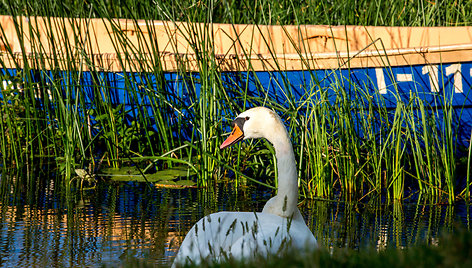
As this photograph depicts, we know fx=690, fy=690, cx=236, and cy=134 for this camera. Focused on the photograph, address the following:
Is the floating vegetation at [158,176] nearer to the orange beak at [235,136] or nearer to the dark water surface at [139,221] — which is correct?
the dark water surface at [139,221]

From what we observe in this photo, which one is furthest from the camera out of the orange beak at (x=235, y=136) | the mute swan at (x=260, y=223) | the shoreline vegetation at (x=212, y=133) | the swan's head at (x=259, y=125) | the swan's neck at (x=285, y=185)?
the shoreline vegetation at (x=212, y=133)

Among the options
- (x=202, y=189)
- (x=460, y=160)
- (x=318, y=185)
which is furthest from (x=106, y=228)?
(x=460, y=160)

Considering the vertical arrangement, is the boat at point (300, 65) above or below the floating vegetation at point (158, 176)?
above

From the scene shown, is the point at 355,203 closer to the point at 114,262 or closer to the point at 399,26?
the point at 114,262

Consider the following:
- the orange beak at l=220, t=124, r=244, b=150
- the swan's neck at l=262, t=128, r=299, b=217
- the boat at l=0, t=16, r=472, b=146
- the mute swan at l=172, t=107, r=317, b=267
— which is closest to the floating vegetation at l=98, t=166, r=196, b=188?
the boat at l=0, t=16, r=472, b=146

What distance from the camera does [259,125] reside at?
12.7ft

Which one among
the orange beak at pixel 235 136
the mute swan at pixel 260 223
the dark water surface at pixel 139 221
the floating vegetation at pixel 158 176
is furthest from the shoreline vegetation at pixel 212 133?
the mute swan at pixel 260 223

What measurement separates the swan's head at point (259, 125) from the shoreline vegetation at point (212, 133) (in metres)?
1.02

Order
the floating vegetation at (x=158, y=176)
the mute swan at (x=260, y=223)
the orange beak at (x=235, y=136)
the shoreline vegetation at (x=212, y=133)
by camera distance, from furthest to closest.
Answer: the floating vegetation at (x=158, y=176)
the shoreline vegetation at (x=212, y=133)
the orange beak at (x=235, y=136)
the mute swan at (x=260, y=223)

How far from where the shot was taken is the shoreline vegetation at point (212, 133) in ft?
17.2

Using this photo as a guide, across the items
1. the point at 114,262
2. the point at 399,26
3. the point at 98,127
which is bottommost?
the point at 114,262

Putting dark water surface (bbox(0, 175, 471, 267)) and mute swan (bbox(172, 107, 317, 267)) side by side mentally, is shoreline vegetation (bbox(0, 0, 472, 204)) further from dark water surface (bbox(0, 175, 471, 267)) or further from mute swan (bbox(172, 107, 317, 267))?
mute swan (bbox(172, 107, 317, 267))

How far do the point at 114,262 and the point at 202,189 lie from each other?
6.41 feet

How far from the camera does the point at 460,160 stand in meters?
6.48
